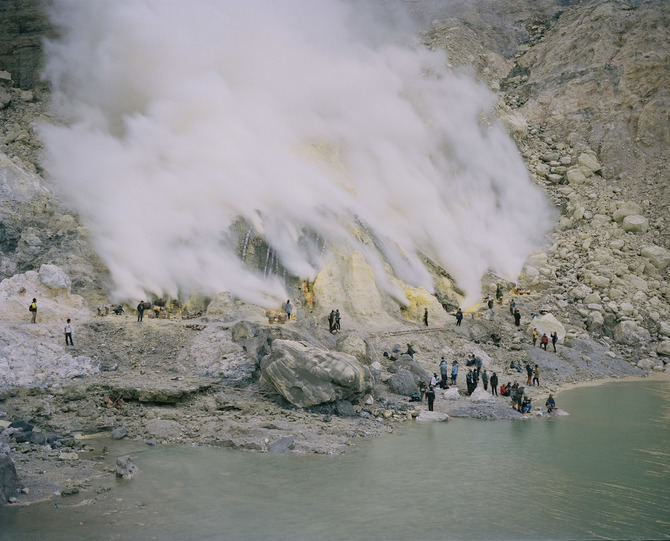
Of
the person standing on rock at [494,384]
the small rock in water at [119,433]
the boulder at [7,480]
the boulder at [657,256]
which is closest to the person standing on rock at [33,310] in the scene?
the small rock in water at [119,433]

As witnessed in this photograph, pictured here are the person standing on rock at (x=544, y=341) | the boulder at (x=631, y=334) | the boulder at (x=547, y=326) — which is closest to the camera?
the person standing on rock at (x=544, y=341)

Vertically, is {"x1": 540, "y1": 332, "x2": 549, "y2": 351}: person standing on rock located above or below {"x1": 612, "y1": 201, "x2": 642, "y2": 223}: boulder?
below

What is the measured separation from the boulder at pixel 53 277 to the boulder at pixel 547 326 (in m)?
21.3

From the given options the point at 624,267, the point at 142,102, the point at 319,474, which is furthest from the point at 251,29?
the point at 319,474

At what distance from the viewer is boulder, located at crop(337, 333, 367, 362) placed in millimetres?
19047

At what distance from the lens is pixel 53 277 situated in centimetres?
2053

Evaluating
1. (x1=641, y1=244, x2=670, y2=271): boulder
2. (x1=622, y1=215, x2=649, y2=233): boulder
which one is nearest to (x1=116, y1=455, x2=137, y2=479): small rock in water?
(x1=641, y1=244, x2=670, y2=271): boulder

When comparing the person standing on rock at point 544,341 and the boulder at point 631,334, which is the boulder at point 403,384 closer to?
the person standing on rock at point 544,341

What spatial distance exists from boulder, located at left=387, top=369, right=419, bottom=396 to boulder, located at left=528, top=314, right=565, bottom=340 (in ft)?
34.0

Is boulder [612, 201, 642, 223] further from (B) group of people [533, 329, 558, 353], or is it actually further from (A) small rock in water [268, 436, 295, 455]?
(A) small rock in water [268, 436, 295, 455]

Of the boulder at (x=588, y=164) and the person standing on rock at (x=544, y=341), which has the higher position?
the boulder at (x=588, y=164)

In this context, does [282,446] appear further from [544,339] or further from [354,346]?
[544,339]

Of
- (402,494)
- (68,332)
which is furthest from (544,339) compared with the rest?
(68,332)

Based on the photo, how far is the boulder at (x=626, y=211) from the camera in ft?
113
